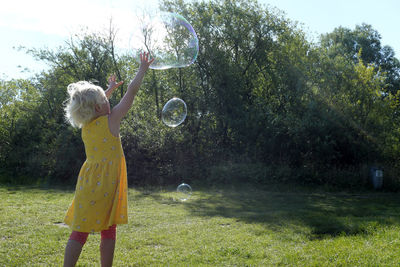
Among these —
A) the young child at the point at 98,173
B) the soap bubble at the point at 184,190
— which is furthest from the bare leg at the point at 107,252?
the soap bubble at the point at 184,190

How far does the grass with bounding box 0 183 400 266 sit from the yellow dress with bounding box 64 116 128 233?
1.11 metres

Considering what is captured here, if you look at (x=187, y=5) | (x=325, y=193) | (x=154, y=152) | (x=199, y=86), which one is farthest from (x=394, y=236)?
(x=187, y=5)

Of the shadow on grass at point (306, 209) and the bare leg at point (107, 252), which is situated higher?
the bare leg at point (107, 252)

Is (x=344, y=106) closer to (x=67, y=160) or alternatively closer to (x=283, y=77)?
(x=283, y=77)

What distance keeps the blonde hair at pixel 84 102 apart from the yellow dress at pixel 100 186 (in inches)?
3.3

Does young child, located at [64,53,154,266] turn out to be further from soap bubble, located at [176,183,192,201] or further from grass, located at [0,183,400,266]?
soap bubble, located at [176,183,192,201]

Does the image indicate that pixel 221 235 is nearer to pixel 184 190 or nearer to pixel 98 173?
pixel 98 173

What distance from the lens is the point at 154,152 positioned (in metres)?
14.6

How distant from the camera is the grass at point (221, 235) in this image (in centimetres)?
385

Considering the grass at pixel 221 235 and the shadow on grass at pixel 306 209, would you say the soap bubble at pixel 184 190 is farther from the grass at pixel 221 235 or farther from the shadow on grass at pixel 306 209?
the grass at pixel 221 235

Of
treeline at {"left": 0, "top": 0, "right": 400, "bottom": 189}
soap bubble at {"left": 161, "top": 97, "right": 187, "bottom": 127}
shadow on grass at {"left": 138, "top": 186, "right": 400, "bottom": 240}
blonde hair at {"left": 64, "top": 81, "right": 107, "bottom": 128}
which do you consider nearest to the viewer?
blonde hair at {"left": 64, "top": 81, "right": 107, "bottom": 128}

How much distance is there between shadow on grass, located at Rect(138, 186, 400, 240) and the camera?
18.0ft

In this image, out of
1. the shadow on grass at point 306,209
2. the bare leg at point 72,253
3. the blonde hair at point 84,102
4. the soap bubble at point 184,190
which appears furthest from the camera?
the soap bubble at point 184,190

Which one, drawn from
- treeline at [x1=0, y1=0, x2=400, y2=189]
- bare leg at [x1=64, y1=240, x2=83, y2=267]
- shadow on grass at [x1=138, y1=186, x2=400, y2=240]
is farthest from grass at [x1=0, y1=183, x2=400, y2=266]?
treeline at [x1=0, y1=0, x2=400, y2=189]
